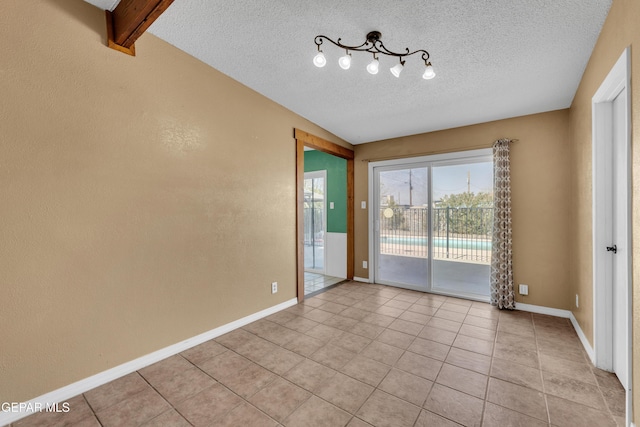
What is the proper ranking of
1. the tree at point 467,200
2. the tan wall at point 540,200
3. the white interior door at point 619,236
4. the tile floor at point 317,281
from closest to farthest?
the white interior door at point 619,236 < the tan wall at point 540,200 < the tree at point 467,200 < the tile floor at point 317,281

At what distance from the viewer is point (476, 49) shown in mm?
2199

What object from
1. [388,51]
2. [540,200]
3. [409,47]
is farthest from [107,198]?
[540,200]

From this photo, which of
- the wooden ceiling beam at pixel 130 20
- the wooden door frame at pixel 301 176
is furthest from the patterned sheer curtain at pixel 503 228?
the wooden ceiling beam at pixel 130 20

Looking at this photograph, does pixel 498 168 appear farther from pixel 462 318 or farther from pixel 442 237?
pixel 462 318

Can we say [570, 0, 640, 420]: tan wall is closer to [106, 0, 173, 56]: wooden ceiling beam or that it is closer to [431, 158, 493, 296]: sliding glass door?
[431, 158, 493, 296]: sliding glass door

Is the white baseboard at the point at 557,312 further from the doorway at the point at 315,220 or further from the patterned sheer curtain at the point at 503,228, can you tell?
the doorway at the point at 315,220

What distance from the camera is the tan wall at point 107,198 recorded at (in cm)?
173

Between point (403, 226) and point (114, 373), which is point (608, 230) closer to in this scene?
point (403, 226)

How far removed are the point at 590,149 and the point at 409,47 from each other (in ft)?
5.94

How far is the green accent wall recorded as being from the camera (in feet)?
16.8

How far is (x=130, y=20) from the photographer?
196cm

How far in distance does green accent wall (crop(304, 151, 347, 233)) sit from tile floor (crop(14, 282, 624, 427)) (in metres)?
2.34

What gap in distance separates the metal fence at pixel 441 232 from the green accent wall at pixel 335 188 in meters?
0.79

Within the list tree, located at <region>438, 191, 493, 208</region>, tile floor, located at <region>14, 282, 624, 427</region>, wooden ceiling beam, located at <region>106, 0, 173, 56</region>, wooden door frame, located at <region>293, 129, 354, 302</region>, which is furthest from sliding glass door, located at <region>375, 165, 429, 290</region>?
wooden ceiling beam, located at <region>106, 0, 173, 56</region>
